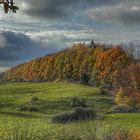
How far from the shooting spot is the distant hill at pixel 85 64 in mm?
129375

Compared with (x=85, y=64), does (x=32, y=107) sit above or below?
above

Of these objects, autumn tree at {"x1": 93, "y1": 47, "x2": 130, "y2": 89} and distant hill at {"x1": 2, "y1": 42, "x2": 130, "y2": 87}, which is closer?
autumn tree at {"x1": 93, "y1": 47, "x2": 130, "y2": 89}

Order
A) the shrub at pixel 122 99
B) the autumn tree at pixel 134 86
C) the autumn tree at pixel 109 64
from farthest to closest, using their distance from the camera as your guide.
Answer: the autumn tree at pixel 109 64 < the shrub at pixel 122 99 < the autumn tree at pixel 134 86

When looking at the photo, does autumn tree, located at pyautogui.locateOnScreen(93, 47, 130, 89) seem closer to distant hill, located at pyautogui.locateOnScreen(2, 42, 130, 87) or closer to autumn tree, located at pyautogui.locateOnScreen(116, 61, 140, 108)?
distant hill, located at pyautogui.locateOnScreen(2, 42, 130, 87)

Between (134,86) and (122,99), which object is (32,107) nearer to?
(122,99)

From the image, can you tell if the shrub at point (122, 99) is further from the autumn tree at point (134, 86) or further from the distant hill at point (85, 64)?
the distant hill at point (85, 64)

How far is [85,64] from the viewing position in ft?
504

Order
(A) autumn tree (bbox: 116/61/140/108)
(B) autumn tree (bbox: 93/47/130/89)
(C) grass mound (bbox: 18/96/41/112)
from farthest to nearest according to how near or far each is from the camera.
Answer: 1. (B) autumn tree (bbox: 93/47/130/89)
2. (C) grass mound (bbox: 18/96/41/112)
3. (A) autumn tree (bbox: 116/61/140/108)

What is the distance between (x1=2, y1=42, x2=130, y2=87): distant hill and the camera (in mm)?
129375

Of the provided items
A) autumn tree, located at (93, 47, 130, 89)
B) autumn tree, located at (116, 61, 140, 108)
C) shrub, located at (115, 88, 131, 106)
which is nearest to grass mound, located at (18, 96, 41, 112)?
shrub, located at (115, 88, 131, 106)

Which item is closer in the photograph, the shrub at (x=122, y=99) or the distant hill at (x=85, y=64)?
the shrub at (x=122, y=99)

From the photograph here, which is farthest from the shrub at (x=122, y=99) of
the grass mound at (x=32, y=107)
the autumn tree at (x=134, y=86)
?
the grass mound at (x=32, y=107)

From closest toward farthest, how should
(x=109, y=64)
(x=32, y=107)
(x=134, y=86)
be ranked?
(x=134, y=86) < (x=32, y=107) < (x=109, y=64)

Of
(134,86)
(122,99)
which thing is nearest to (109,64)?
(122,99)
